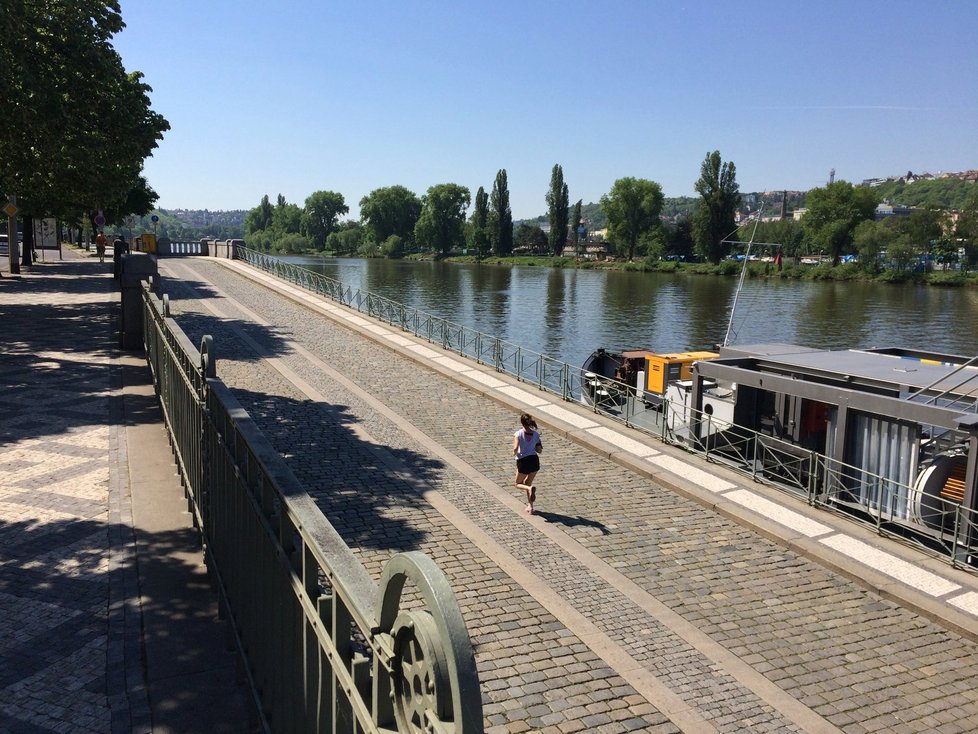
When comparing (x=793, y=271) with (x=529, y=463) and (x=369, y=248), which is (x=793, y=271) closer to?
(x=369, y=248)

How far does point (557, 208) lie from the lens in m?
124

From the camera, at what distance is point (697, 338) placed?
146ft

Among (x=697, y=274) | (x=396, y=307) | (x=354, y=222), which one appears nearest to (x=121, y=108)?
(x=396, y=307)

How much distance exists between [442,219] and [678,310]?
74637 millimetres

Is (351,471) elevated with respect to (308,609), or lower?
lower

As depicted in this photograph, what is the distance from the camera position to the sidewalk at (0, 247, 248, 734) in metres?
5.52

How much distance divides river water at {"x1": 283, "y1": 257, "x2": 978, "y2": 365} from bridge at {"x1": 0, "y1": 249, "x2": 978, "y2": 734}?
1906 centimetres

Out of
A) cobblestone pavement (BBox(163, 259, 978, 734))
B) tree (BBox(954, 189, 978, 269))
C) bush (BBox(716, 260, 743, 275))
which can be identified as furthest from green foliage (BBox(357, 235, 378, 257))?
cobblestone pavement (BBox(163, 259, 978, 734))

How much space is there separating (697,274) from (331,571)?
100118 mm

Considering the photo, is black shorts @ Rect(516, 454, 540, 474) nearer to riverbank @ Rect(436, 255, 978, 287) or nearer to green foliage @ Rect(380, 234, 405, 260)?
riverbank @ Rect(436, 255, 978, 287)

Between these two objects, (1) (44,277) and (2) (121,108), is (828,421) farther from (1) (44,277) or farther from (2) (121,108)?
(1) (44,277)

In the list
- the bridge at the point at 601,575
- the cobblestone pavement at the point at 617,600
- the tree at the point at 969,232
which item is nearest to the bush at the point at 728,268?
the tree at the point at 969,232

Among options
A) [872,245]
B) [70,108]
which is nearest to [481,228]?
[872,245]

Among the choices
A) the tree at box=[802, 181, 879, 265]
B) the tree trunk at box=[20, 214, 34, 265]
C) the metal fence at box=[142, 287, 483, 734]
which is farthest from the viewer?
the tree at box=[802, 181, 879, 265]
